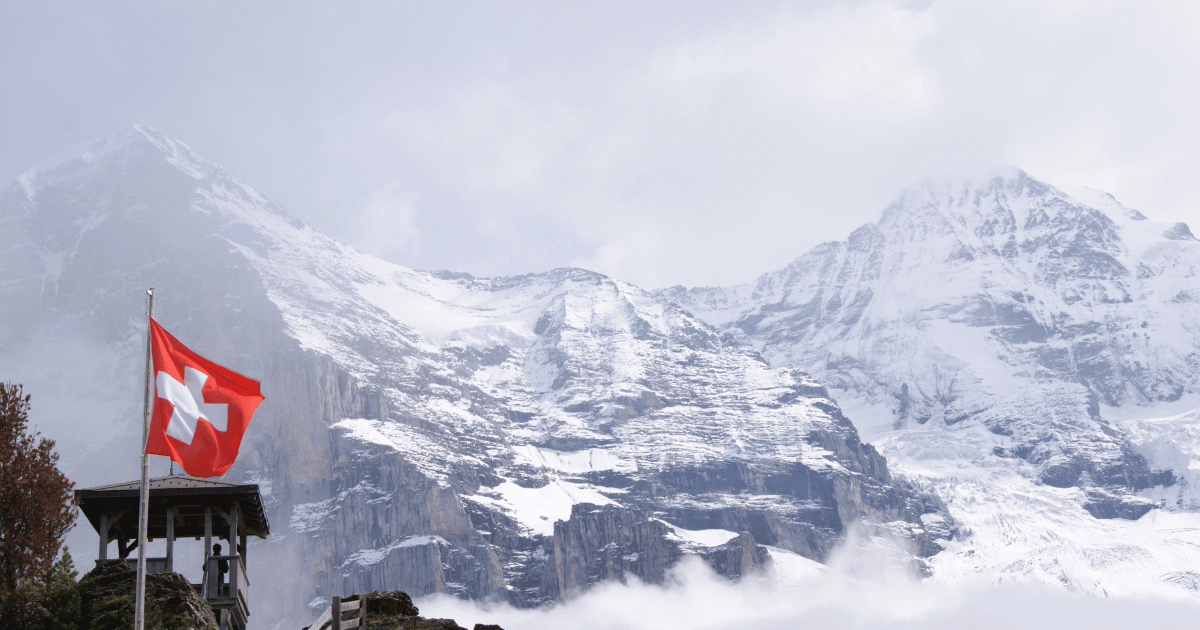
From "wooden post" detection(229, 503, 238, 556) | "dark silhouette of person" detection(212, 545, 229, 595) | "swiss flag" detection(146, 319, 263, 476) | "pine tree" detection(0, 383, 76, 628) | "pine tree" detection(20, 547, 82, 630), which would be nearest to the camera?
"swiss flag" detection(146, 319, 263, 476)

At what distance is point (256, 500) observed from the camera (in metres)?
41.8

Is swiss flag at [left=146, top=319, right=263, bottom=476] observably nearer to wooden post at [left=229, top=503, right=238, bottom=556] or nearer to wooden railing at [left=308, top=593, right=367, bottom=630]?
wooden railing at [left=308, top=593, right=367, bottom=630]

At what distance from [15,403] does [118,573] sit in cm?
781

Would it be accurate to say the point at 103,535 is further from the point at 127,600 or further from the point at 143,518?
the point at 143,518

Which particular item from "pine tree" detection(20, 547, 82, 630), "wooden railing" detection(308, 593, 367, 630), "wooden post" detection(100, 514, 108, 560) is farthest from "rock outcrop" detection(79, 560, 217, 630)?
"wooden railing" detection(308, 593, 367, 630)

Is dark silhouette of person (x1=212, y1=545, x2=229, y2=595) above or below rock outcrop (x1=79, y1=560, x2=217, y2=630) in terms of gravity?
above

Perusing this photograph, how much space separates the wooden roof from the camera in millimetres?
39188

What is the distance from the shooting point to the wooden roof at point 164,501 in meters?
39.2

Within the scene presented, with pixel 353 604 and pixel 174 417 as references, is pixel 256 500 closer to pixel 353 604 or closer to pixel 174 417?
pixel 174 417

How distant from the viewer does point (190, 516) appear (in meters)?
43.4

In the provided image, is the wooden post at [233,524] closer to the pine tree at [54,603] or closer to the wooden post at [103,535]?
the wooden post at [103,535]

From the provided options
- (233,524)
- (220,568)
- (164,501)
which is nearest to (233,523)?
(233,524)

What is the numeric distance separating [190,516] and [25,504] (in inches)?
233

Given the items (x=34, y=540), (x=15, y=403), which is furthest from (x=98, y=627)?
(x=15, y=403)
